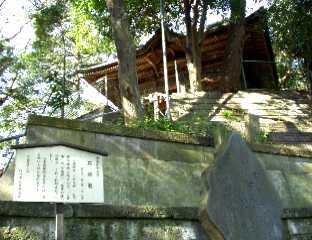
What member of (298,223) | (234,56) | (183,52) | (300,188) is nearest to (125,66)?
(300,188)

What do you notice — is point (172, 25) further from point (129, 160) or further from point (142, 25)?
point (129, 160)

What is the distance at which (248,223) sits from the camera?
465 centimetres

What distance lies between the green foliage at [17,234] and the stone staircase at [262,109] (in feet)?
28.6

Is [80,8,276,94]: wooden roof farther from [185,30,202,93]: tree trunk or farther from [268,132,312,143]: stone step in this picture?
[268,132,312,143]: stone step

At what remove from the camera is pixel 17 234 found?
4.09m

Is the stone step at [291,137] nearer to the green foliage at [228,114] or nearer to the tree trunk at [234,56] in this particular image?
the green foliage at [228,114]

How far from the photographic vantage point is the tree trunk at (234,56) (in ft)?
51.3

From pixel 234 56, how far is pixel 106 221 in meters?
12.2

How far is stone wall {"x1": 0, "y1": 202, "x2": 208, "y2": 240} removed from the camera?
4.16 meters

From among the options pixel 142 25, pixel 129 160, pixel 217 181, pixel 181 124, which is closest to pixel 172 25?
pixel 142 25

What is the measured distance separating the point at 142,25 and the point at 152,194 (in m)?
10.6

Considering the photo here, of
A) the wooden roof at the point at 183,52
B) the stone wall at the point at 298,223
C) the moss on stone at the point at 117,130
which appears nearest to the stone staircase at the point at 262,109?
the wooden roof at the point at 183,52

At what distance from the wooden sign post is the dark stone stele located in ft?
3.67

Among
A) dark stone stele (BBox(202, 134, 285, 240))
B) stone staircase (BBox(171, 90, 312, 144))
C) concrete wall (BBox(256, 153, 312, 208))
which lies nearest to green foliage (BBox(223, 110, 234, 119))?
stone staircase (BBox(171, 90, 312, 144))
